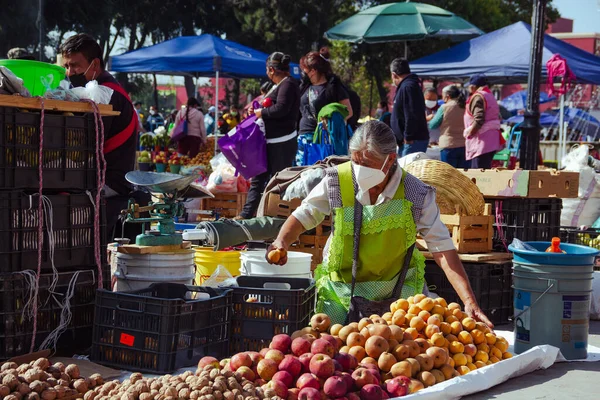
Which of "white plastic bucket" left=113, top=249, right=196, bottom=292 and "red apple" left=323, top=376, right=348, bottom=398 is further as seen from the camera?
"white plastic bucket" left=113, top=249, right=196, bottom=292

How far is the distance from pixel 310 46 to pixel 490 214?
111 ft

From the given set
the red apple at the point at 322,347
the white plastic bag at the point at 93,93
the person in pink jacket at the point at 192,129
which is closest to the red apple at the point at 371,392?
the red apple at the point at 322,347

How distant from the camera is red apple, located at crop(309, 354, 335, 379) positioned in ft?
13.6

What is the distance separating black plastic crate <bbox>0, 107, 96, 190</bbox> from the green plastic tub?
0.67 ft

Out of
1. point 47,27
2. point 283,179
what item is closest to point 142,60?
point 283,179

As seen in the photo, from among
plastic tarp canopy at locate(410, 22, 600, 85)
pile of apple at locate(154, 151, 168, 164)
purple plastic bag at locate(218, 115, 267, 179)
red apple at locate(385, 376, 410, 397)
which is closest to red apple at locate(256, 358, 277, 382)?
red apple at locate(385, 376, 410, 397)

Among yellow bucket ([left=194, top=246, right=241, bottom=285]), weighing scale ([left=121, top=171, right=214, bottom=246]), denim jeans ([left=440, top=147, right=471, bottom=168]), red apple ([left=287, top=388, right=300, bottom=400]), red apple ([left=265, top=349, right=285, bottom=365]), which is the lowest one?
red apple ([left=287, top=388, right=300, bottom=400])

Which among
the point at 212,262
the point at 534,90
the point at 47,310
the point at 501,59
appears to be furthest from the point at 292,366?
the point at 501,59

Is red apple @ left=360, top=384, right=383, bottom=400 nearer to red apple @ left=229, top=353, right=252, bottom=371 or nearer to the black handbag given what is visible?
red apple @ left=229, top=353, right=252, bottom=371

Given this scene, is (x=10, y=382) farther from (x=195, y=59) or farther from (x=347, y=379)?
(x=195, y=59)

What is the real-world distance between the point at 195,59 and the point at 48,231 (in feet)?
41.5

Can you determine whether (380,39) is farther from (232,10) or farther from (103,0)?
(232,10)

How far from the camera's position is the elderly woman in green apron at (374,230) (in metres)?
5.34

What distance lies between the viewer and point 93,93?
18.0 ft
